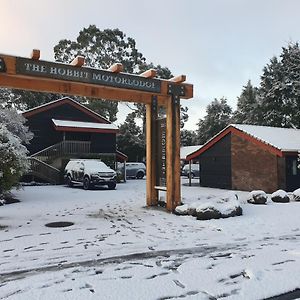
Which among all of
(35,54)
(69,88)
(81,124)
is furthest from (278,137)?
(35,54)

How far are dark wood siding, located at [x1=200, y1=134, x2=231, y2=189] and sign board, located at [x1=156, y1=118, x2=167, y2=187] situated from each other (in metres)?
10.7

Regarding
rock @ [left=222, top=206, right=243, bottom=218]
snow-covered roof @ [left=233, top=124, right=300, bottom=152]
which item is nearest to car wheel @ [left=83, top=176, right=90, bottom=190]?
snow-covered roof @ [left=233, top=124, right=300, bottom=152]

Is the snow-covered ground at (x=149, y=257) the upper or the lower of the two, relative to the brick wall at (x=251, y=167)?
lower

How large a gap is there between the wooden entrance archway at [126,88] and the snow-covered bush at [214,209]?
92cm

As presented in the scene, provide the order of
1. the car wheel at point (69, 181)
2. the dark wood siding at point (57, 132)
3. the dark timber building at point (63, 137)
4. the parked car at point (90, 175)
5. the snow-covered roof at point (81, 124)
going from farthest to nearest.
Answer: the dark wood siding at point (57, 132) → the snow-covered roof at point (81, 124) → the dark timber building at point (63, 137) → the car wheel at point (69, 181) → the parked car at point (90, 175)

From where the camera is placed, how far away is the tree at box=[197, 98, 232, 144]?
53.2 m

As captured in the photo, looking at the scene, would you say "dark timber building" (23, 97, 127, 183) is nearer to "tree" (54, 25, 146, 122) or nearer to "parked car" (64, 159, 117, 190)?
"parked car" (64, 159, 117, 190)

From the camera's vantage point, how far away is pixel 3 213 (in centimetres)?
1116

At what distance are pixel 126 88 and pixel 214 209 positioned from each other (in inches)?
181

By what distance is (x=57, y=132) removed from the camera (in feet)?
91.7

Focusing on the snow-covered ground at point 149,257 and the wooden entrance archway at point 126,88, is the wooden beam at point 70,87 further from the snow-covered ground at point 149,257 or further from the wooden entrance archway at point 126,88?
the snow-covered ground at point 149,257

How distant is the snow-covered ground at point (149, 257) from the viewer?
4504mm

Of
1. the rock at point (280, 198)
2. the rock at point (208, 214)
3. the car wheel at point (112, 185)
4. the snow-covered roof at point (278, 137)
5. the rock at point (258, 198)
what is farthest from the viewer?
the car wheel at point (112, 185)

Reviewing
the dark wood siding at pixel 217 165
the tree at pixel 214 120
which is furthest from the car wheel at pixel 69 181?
the tree at pixel 214 120
